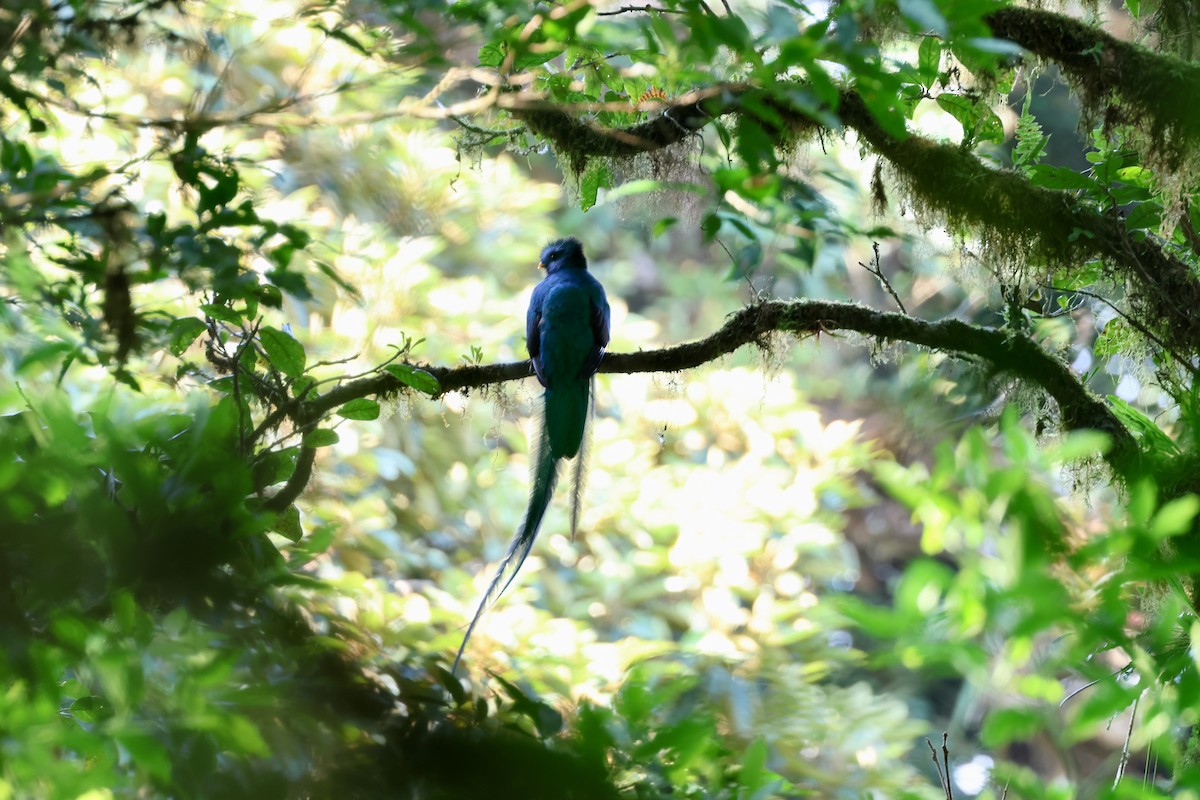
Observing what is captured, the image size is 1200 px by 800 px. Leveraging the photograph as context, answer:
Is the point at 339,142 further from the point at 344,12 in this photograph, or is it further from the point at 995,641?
the point at 995,641

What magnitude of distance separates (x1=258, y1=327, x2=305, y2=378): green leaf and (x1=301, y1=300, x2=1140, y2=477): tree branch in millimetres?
181

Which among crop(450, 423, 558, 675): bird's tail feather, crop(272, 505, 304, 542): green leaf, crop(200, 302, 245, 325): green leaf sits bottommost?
crop(450, 423, 558, 675): bird's tail feather

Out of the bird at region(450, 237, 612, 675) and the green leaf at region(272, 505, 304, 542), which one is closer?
the green leaf at region(272, 505, 304, 542)

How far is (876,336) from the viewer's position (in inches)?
82.4

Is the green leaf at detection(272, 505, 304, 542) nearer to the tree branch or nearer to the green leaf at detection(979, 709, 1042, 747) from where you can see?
the tree branch

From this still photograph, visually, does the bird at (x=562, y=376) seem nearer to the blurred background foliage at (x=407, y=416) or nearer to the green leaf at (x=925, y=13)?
the blurred background foliage at (x=407, y=416)

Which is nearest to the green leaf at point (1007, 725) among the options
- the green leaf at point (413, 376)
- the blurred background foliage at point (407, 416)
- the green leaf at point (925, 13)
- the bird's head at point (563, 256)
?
the blurred background foliage at point (407, 416)

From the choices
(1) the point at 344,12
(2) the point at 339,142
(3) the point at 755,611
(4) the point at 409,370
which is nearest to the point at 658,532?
(3) the point at 755,611

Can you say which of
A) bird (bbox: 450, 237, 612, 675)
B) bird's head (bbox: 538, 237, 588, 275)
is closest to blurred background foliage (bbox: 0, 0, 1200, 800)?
bird (bbox: 450, 237, 612, 675)

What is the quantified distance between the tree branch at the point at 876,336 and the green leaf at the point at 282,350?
181mm

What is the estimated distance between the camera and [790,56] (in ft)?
3.39

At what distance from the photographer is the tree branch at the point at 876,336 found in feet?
6.40

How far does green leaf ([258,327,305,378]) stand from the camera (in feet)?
5.50

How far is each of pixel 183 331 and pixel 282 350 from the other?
21 cm
